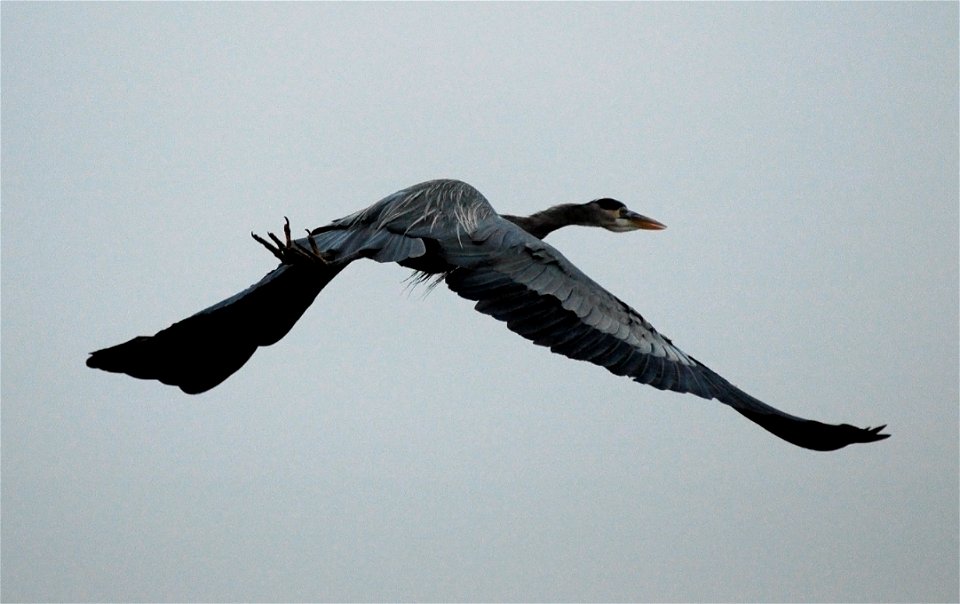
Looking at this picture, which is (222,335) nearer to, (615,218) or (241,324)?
(241,324)

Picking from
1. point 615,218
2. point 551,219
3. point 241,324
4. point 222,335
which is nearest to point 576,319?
point 241,324

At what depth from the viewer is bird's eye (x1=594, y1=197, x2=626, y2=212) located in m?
11.3

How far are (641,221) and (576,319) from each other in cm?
323

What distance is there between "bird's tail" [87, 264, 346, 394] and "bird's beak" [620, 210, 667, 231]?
3516mm

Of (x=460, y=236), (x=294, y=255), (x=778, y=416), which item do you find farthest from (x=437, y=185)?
(x=778, y=416)

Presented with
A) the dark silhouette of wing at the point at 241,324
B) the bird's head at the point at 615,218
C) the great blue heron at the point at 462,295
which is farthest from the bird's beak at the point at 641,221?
the dark silhouette of wing at the point at 241,324

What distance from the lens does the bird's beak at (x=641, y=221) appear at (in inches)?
456

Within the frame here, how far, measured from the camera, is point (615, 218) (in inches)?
453

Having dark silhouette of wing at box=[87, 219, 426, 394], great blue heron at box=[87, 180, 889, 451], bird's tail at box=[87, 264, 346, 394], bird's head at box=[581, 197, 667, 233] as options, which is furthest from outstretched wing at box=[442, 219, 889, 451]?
bird's head at box=[581, 197, 667, 233]

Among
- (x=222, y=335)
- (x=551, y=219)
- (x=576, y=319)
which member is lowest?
(x=222, y=335)

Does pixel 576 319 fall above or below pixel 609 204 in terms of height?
below

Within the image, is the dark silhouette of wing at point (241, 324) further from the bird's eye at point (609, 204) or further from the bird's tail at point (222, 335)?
the bird's eye at point (609, 204)

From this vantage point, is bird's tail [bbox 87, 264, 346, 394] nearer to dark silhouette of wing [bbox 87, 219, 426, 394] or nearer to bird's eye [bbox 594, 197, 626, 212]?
dark silhouette of wing [bbox 87, 219, 426, 394]

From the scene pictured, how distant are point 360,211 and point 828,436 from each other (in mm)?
3472
